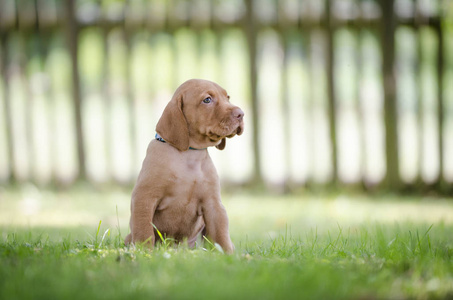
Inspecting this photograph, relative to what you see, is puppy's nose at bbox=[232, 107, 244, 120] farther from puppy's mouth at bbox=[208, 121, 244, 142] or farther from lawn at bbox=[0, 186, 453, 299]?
lawn at bbox=[0, 186, 453, 299]

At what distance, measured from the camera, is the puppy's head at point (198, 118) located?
3.11m

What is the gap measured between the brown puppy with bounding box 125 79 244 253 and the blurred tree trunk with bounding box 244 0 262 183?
3805 mm

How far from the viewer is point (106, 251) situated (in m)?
2.78

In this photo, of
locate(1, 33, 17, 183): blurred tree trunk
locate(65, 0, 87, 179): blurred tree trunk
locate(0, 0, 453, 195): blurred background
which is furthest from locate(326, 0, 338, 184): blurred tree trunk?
locate(1, 33, 17, 183): blurred tree trunk

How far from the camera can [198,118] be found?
3.16 meters

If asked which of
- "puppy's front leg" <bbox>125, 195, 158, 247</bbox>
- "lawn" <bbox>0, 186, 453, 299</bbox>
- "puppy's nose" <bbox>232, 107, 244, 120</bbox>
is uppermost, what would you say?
"puppy's nose" <bbox>232, 107, 244, 120</bbox>

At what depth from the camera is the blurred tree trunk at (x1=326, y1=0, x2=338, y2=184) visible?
685 cm

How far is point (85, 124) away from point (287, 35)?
10.6ft

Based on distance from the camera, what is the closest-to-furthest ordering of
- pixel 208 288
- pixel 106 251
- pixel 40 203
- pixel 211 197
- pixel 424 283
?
pixel 208 288 → pixel 424 283 → pixel 106 251 → pixel 211 197 → pixel 40 203

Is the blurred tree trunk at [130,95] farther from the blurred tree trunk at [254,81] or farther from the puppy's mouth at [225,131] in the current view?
the puppy's mouth at [225,131]

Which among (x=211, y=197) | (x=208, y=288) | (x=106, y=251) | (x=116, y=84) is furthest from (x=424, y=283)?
(x=116, y=84)

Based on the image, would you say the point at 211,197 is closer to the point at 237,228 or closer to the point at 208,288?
the point at 208,288

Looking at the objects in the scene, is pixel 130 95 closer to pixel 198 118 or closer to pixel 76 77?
pixel 76 77

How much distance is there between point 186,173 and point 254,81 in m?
4.26
